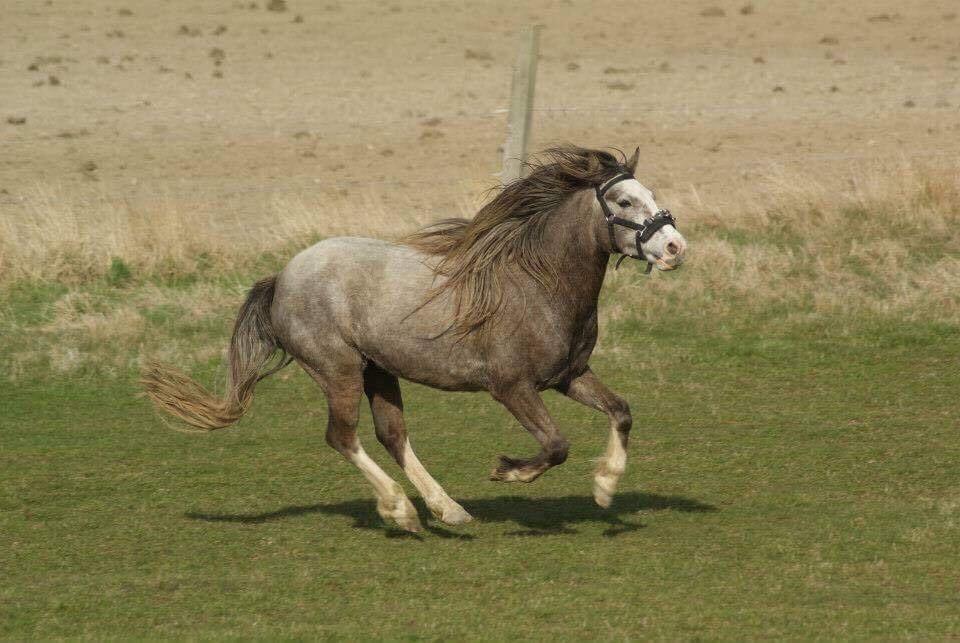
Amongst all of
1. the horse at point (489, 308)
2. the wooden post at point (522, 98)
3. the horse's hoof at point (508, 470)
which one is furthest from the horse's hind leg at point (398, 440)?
the wooden post at point (522, 98)

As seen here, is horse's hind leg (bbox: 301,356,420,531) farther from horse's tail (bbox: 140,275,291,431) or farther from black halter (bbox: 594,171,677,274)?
black halter (bbox: 594,171,677,274)

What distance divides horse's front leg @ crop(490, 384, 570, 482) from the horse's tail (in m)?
1.54

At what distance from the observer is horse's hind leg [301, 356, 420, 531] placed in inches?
306

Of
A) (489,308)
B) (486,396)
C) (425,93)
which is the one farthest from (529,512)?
(425,93)

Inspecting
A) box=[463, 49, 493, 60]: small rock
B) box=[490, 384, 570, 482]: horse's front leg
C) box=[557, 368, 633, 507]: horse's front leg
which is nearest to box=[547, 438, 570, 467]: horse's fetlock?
box=[490, 384, 570, 482]: horse's front leg

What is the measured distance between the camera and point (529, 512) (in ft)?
27.3

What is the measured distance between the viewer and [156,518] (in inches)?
322

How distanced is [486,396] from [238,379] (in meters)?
3.30

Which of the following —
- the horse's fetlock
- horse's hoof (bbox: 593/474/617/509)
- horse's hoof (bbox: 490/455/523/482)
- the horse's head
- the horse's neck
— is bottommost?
horse's hoof (bbox: 593/474/617/509)

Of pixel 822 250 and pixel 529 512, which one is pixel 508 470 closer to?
pixel 529 512

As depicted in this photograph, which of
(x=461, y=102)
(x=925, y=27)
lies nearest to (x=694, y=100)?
(x=461, y=102)

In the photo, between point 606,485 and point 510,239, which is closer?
point 606,485

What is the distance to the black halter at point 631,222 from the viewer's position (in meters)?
7.23

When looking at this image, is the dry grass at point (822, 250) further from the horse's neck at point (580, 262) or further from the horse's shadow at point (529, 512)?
the horse's neck at point (580, 262)
